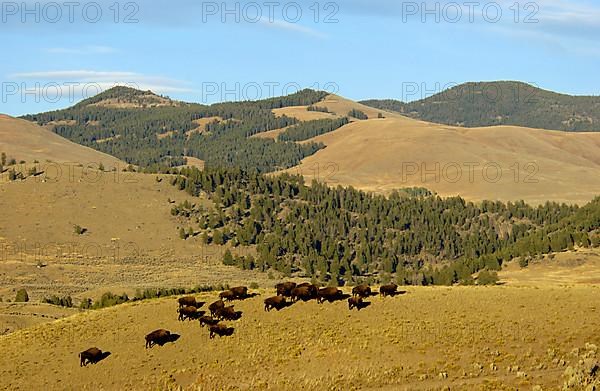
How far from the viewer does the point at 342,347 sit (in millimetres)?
40125

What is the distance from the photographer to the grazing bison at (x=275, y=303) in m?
46.2

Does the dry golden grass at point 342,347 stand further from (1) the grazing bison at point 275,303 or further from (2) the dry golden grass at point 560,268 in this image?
(2) the dry golden grass at point 560,268

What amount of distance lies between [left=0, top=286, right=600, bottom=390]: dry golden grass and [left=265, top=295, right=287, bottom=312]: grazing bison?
572 millimetres

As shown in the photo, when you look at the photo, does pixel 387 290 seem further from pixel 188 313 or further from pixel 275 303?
pixel 188 313

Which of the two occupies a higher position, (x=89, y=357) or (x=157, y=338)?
(x=157, y=338)

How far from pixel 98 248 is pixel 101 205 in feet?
72.7

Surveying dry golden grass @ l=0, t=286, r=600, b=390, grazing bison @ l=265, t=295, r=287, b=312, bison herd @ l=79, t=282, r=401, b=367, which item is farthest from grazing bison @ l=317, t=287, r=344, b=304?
grazing bison @ l=265, t=295, r=287, b=312

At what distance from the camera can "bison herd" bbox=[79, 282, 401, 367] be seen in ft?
141

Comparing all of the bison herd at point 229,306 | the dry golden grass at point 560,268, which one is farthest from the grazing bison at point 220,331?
the dry golden grass at point 560,268

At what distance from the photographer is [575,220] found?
132500 mm

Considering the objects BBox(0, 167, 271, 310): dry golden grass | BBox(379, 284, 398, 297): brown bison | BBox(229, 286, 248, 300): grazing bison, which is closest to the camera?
BBox(379, 284, 398, 297): brown bison

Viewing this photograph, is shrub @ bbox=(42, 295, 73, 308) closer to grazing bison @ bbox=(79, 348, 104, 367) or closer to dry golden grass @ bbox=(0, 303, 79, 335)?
dry golden grass @ bbox=(0, 303, 79, 335)

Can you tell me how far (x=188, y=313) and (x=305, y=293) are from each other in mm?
7664

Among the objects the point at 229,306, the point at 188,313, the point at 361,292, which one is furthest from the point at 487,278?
the point at 188,313
